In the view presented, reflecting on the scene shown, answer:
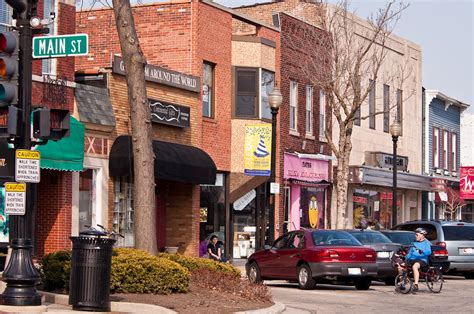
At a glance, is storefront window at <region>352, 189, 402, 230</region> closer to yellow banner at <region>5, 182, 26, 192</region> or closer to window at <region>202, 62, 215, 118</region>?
window at <region>202, 62, 215, 118</region>

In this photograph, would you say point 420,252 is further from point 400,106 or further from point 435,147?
point 435,147

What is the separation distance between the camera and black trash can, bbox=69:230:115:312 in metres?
15.7

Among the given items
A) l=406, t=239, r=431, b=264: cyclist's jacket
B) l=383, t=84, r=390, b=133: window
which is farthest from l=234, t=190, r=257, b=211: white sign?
l=383, t=84, r=390, b=133: window

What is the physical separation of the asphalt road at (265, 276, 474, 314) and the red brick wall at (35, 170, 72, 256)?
17.9 ft

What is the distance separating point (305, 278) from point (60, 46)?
10967 millimetres

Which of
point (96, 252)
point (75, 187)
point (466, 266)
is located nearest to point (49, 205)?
point (75, 187)

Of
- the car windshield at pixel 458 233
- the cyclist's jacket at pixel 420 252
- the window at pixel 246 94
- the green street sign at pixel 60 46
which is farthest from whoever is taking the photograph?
the window at pixel 246 94

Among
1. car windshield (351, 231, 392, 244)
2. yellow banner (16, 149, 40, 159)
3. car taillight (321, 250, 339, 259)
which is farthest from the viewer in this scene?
car windshield (351, 231, 392, 244)

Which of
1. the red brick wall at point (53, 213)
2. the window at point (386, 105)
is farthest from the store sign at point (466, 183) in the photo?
the red brick wall at point (53, 213)

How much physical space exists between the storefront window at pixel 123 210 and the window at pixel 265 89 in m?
7.55

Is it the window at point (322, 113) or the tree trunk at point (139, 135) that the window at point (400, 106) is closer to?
the window at point (322, 113)

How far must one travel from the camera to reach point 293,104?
125ft

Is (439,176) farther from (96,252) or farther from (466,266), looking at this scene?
(96,252)

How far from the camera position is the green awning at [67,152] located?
2438 cm
